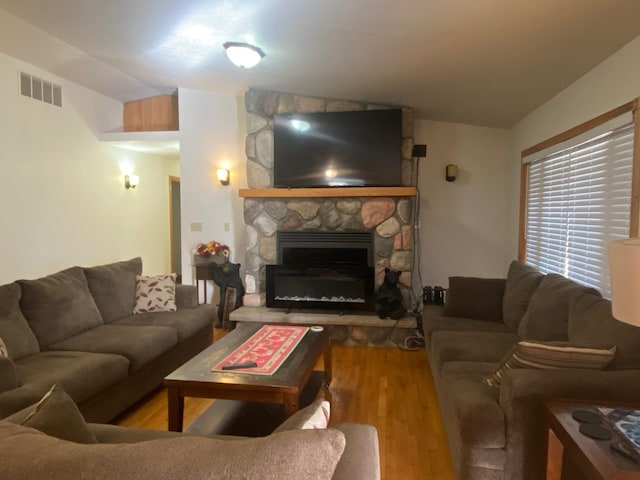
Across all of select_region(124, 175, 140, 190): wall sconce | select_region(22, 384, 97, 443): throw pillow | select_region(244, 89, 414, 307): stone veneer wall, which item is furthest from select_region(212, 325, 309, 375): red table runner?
select_region(124, 175, 140, 190): wall sconce

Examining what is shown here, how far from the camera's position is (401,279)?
4.37 meters

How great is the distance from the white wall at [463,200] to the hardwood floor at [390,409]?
1388 mm

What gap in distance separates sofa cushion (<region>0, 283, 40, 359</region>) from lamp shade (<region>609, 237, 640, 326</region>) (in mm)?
3050

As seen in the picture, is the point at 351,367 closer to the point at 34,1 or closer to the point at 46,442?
the point at 46,442

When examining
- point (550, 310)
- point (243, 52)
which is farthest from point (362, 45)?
point (550, 310)

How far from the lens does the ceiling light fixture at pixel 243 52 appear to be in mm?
3074

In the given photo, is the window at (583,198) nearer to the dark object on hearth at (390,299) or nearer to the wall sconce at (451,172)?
the wall sconce at (451,172)

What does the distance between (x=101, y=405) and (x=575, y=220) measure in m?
3.38

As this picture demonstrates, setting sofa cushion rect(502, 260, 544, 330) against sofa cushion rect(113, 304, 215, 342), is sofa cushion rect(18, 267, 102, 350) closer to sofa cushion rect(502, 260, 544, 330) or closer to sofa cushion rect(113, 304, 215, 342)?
sofa cushion rect(113, 304, 215, 342)

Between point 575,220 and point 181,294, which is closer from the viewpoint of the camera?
point 575,220

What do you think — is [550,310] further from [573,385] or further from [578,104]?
[578,104]

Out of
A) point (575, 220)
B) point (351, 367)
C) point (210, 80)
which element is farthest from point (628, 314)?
point (210, 80)

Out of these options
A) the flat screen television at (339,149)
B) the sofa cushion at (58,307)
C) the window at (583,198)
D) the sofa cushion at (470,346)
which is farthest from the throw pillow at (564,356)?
the sofa cushion at (58,307)

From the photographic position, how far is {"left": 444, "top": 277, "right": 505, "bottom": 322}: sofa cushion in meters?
3.36
